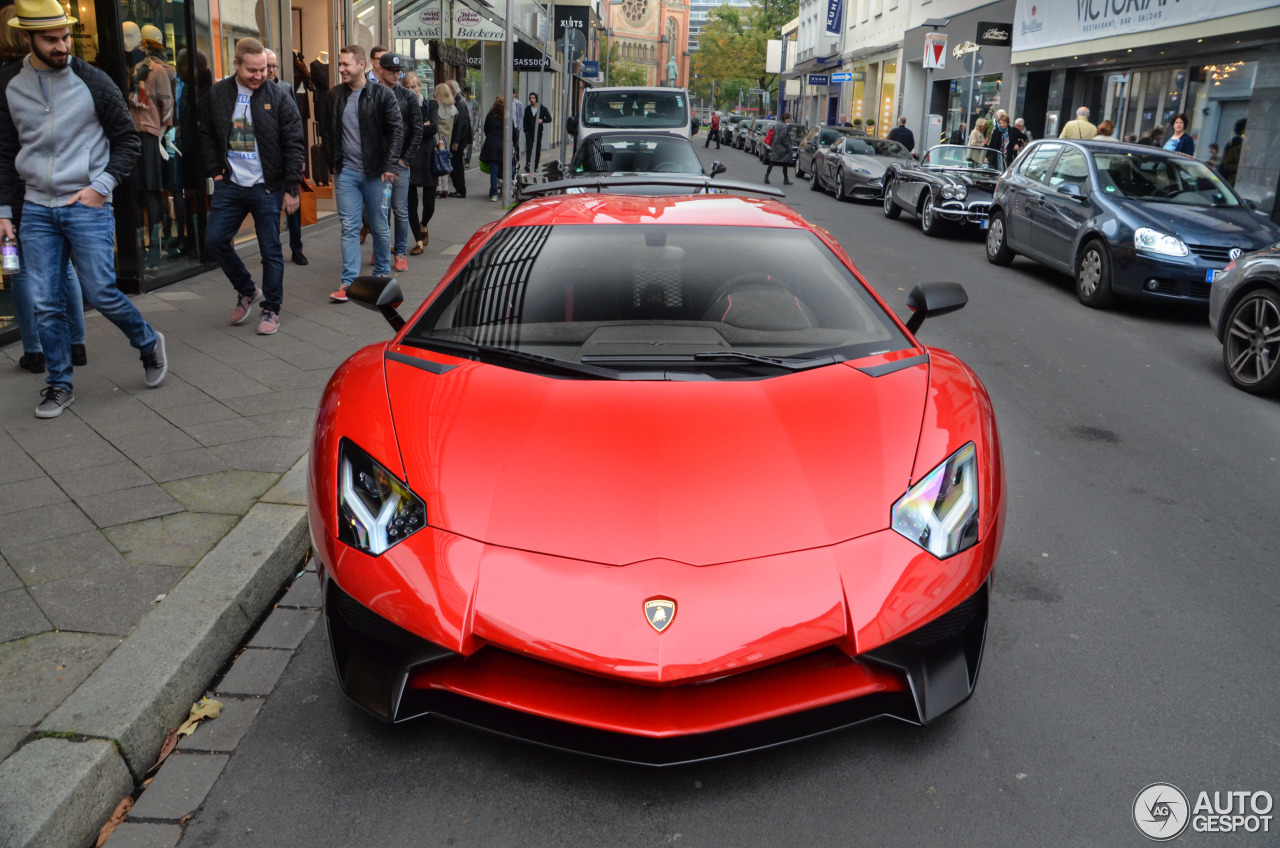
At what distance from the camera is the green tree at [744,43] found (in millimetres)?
84062

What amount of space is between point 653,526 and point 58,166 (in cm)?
417

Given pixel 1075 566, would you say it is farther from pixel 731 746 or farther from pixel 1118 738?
pixel 731 746

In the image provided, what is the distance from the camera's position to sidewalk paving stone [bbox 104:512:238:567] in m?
3.67

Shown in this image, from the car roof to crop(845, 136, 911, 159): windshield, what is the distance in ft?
60.4

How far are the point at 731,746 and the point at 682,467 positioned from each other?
709 mm

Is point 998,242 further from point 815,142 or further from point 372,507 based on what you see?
point 815,142

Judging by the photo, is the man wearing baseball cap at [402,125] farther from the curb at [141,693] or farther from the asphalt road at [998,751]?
the asphalt road at [998,751]

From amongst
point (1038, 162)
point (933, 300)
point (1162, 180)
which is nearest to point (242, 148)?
point (933, 300)

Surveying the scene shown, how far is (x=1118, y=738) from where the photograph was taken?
2840 mm

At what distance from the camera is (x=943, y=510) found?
2699 mm

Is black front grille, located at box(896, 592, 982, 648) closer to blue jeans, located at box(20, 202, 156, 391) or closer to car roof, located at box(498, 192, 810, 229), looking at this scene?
car roof, located at box(498, 192, 810, 229)

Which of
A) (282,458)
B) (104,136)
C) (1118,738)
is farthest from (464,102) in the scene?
(1118,738)

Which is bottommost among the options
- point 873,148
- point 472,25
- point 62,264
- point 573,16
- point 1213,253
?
point 1213,253

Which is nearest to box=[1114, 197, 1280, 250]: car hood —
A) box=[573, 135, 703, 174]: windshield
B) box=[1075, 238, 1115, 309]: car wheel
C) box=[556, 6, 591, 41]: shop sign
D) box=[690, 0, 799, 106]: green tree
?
box=[1075, 238, 1115, 309]: car wheel
